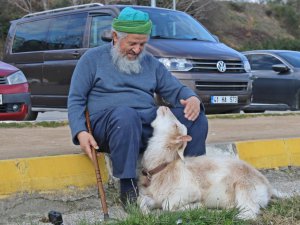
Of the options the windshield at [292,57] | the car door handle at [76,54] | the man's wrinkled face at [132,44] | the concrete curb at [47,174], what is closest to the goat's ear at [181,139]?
the man's wrinkled face at [132,44]

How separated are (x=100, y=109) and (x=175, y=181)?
88 centimetres

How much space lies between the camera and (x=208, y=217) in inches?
144

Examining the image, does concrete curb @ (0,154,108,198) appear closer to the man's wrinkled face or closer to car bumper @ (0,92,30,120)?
the man's wrinkled face

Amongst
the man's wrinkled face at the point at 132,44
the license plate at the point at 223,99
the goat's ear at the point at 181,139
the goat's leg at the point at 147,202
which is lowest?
the license plate at the point at 223,99

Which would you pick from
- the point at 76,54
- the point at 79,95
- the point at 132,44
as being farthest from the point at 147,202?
the point at 76,54

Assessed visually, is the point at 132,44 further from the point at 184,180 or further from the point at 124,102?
the point at 184,180

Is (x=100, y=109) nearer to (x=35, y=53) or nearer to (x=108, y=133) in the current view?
(x=108, y=133)

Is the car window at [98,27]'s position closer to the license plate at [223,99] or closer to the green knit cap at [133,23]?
the license plate at [223,99]

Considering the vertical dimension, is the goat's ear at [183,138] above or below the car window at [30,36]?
above

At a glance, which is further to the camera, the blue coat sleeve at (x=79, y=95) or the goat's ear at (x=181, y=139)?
the blue coat sleeve at (x=79, y=95)

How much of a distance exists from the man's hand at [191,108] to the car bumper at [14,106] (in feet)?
12.8

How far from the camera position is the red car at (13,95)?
778 cm

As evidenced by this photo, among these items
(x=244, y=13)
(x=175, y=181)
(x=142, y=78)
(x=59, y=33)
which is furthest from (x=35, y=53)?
(x=244, y=13)

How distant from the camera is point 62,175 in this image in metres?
4.62
